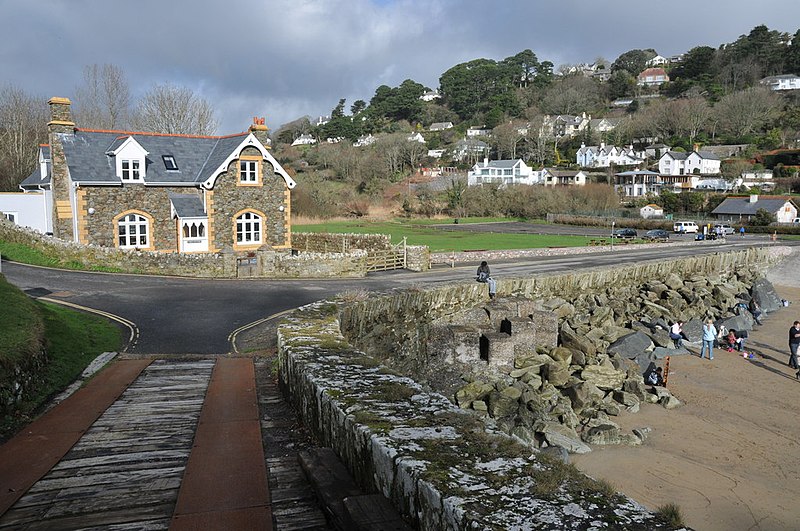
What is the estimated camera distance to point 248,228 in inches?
1391

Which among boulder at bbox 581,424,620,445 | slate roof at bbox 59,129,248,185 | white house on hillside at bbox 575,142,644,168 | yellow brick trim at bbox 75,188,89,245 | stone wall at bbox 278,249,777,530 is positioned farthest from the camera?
white house on hillside at bbox 575,142,644,168

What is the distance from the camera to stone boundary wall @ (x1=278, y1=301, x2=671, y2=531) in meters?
3.28

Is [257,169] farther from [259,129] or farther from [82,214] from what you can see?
[82,214]

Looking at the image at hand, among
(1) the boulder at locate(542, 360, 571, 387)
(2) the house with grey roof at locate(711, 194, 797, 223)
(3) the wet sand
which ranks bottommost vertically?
(3) the wet sand

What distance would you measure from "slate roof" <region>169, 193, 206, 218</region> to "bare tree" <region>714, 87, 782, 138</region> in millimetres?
119627

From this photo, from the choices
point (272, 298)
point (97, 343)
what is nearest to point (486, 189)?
point (272, 298)

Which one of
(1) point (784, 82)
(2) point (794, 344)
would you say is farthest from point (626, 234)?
(1) point (784, 82)

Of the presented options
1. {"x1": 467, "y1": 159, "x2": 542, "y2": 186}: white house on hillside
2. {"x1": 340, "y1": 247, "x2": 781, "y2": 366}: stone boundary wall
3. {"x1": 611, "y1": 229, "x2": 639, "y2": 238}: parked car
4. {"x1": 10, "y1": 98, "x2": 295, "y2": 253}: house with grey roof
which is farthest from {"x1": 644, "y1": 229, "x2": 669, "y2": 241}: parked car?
{"x1": 467, "y1": 159, "x2": 542, "y2": 186}: white house on hillside

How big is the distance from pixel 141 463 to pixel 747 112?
142m

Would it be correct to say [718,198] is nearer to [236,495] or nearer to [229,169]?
[229,169]

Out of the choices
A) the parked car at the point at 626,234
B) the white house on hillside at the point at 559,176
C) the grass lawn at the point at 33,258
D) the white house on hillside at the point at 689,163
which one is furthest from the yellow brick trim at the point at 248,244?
the white house on hillside at the point at 689,163

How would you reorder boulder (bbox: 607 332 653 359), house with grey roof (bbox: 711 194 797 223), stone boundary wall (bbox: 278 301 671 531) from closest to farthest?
stone boundary wall (bbox: 278 301 671 531), boulder (bbox: 607 332 653 359), house with grey roof (bbox: 711 194 797 223)

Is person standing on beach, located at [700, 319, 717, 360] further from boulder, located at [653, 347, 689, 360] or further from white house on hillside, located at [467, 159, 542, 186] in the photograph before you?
white house on hillside, located at [467, 159, 542, 186]

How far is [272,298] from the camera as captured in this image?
2153 cm
